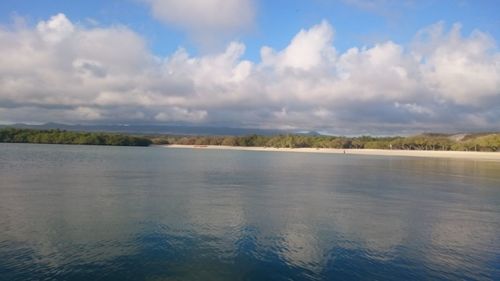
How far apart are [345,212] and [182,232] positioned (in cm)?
1007

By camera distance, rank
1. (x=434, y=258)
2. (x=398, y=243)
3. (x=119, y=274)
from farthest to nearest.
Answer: (x=398, y=243), (x=434, y=258), (x=119, y=274)

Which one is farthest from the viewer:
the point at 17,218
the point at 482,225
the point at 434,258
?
the point at 482,225

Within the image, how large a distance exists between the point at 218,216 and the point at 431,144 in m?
178

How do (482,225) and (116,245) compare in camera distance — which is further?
(482,225)

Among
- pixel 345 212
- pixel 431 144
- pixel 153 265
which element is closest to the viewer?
pixel 153 265

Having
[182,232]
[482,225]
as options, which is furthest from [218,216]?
[482,225]

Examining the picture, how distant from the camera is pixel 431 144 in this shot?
182750 mm

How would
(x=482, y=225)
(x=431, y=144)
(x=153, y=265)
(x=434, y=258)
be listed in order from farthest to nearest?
(x=431, y=144)
(x=482, y=225)
(x=434, y=258)
(x=153, y=265)

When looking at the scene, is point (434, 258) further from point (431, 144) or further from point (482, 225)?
point (431, 144)

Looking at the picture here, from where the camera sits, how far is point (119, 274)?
13.4 metres

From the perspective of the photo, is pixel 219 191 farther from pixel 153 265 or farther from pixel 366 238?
pixel 153 265

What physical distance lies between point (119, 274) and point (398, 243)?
1102 centimetres

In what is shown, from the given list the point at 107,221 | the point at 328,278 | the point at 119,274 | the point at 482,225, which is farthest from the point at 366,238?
the point at 107,221

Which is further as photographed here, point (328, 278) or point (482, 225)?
point (482, 225)
